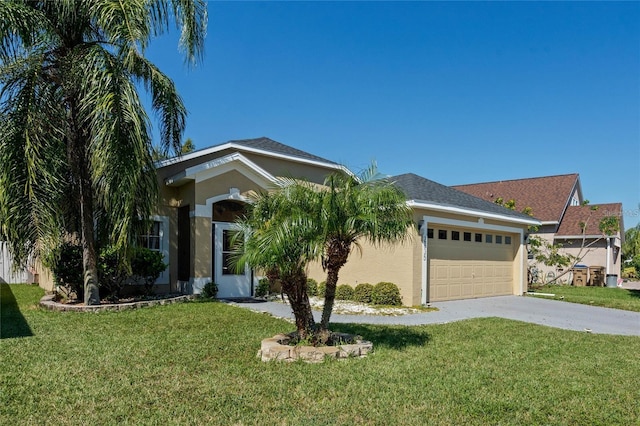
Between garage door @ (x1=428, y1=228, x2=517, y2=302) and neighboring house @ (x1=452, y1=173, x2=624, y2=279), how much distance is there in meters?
8.69

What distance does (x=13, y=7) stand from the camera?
911 centimetres

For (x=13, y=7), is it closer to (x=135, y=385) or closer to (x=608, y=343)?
(x=135, y=385)

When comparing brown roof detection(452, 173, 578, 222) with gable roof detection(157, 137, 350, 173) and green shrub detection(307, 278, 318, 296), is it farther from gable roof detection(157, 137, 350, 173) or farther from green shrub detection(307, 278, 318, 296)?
green shrub detection(307, 278, 318, 296)

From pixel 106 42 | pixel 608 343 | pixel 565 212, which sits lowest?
pixel 608 343

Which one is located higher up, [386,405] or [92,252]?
[92,252]

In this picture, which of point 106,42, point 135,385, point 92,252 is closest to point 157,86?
point 106,42

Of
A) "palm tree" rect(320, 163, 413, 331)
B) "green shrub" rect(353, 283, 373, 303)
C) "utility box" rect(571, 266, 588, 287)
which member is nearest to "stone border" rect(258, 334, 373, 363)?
"palm tree" rect(320, 163, 413, 331)

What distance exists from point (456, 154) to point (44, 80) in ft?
56.2

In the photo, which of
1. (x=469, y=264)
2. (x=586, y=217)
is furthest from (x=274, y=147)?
(x=586, y=217)

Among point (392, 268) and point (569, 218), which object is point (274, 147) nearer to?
point (392, 268)

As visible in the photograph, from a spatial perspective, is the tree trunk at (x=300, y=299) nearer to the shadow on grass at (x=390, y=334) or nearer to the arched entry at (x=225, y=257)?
the shadow on grass at (x=390, y=334)

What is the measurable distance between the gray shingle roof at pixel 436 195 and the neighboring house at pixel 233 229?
0.05 m

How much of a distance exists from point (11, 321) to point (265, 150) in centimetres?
997

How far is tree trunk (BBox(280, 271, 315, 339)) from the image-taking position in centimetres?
659
